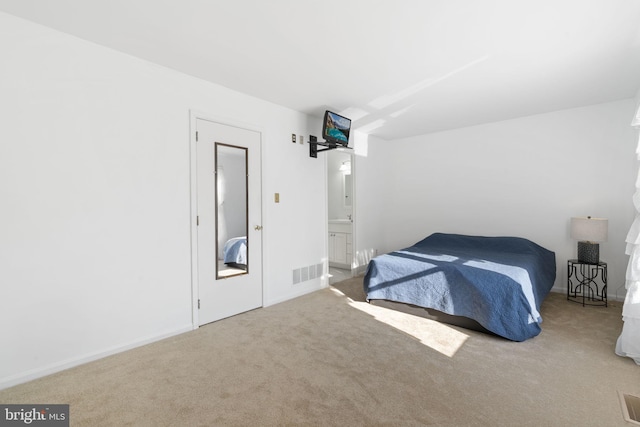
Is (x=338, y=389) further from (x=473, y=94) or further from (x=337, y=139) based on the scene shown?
(x=473, y=94)

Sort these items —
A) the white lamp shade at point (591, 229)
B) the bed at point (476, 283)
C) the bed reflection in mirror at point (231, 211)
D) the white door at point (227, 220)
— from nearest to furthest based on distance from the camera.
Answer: the bed at point (476, 283) → the white door at point (227, 220) → the bed reflection in mirror at point (231, 211) → the white lamp shade at point (591, 229)

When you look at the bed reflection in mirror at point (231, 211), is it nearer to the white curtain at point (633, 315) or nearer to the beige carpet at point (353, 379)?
the beige carpet at point (353, 379)

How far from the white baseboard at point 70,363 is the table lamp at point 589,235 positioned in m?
4.60

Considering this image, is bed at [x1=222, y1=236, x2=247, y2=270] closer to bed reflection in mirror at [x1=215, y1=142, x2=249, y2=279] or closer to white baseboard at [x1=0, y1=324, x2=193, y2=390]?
bed reflection in mirror at [x1=215, y1=142, x2=249, y2=279]

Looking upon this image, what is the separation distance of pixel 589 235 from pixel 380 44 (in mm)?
3279

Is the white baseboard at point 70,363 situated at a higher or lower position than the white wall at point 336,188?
lower

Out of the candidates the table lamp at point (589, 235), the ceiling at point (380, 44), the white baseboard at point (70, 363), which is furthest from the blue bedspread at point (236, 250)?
the table lamp at point (589, 235)

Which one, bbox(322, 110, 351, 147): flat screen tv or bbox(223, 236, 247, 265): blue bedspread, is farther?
bbox(322, 110, 351, 147): flat screen tv

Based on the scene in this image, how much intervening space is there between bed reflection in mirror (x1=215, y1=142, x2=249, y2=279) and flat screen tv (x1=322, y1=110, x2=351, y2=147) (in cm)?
102

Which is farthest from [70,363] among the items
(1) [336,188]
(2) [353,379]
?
(1) [336,188]

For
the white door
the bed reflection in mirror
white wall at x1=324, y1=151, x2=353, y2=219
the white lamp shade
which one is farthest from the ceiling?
white wall at x1=324, y1=151, x2=353, y2=219

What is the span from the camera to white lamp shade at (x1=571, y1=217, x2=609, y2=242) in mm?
3379

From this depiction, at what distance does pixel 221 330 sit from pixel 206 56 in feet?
8.25

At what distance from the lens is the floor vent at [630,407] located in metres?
1.64
